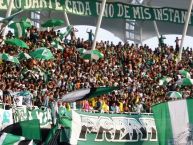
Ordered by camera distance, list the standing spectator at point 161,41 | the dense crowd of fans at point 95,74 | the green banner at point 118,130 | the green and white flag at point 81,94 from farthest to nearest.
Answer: the standing spectator at point 161,41
the dense crowd of fans at point 95,74
the green banner at point 118,130
the green and white flag at point 81,94

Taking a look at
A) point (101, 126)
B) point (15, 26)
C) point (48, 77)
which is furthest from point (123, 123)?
point (15, 26)

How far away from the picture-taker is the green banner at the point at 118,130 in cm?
1509

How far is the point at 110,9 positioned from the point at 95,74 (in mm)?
12415

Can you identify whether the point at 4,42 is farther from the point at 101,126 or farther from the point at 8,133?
the point at 8,133

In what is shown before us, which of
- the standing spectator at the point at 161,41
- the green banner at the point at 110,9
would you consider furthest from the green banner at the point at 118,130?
the standing spectator at the point at 161,41

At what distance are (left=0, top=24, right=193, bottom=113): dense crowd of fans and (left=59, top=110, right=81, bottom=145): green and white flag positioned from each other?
14.4 ft

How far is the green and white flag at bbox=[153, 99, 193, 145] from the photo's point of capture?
1288cm

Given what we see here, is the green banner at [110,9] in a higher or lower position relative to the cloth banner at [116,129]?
higher

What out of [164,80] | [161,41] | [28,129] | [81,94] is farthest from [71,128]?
[161,41]

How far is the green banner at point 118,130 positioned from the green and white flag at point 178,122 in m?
2.19

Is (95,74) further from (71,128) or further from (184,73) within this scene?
(71,128)

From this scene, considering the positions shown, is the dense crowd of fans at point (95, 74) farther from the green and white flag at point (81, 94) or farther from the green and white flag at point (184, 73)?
the green and white flag at point (81, 94)

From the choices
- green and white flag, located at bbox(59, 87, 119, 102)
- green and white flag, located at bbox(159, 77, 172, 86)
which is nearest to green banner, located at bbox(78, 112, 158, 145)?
green and white flag, located at bbox(59, 87, 119, 102)

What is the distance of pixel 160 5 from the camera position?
42.1m
